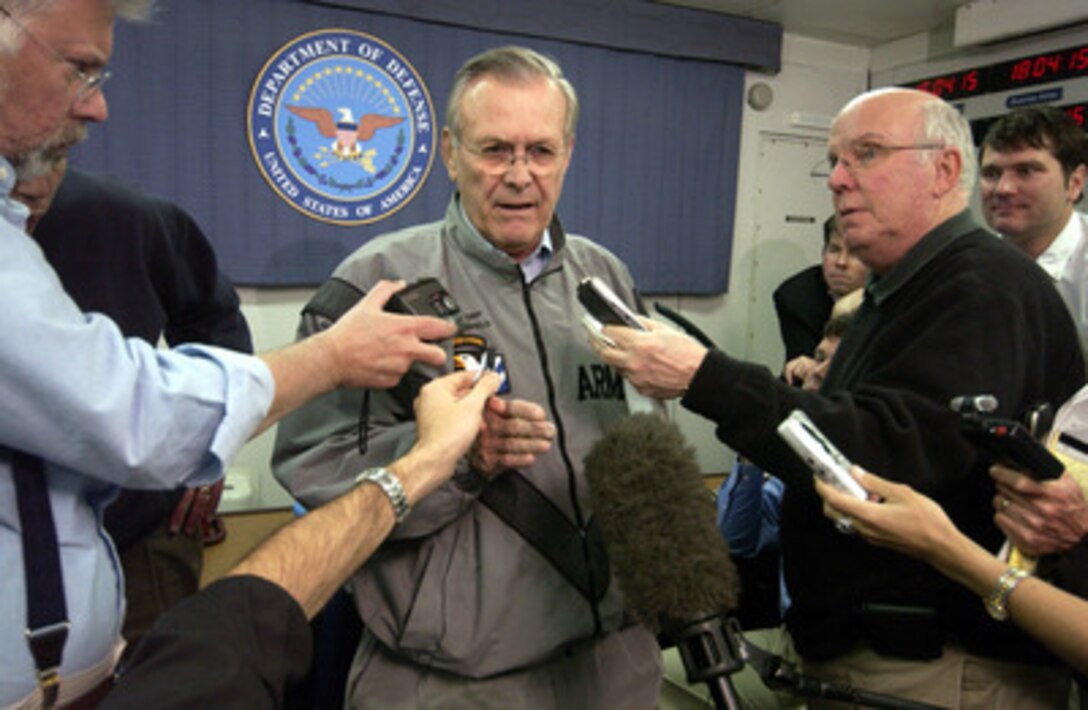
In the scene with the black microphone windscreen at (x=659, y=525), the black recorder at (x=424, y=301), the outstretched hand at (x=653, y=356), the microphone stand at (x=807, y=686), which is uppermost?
the black recorder at (x=424, y=301)

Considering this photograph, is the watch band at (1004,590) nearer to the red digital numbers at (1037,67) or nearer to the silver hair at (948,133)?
the silver hair at (948,133)

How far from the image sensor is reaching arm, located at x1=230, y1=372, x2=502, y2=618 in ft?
2.55

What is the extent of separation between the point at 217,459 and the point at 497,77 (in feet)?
2.37

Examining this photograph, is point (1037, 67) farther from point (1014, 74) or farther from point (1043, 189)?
point (1043, 189)

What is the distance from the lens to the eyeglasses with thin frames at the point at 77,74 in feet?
2.52

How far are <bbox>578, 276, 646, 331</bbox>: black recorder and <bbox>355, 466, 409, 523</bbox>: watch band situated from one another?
426mm

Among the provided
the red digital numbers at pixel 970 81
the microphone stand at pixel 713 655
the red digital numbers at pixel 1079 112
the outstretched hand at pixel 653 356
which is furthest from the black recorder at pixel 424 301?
the red digital numbers at pixel 970 81

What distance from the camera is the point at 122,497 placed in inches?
58.0

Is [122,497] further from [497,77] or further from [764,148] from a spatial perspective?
[764,148]

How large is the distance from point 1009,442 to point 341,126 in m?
2.89

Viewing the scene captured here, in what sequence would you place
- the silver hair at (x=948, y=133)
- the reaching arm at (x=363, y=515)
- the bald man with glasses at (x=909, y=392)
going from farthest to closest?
the silver hair at (x=948, y=133), the bald man with glasses at (x=909, y=392), the reaching arm at (x=363, y=515)

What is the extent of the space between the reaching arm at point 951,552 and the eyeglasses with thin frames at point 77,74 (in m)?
1.02

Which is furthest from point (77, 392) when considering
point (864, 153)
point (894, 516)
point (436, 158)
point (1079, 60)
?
point (1079, 60)

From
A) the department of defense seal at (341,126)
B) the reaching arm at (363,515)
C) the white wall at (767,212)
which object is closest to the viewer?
the reaching arm at (363,515)
